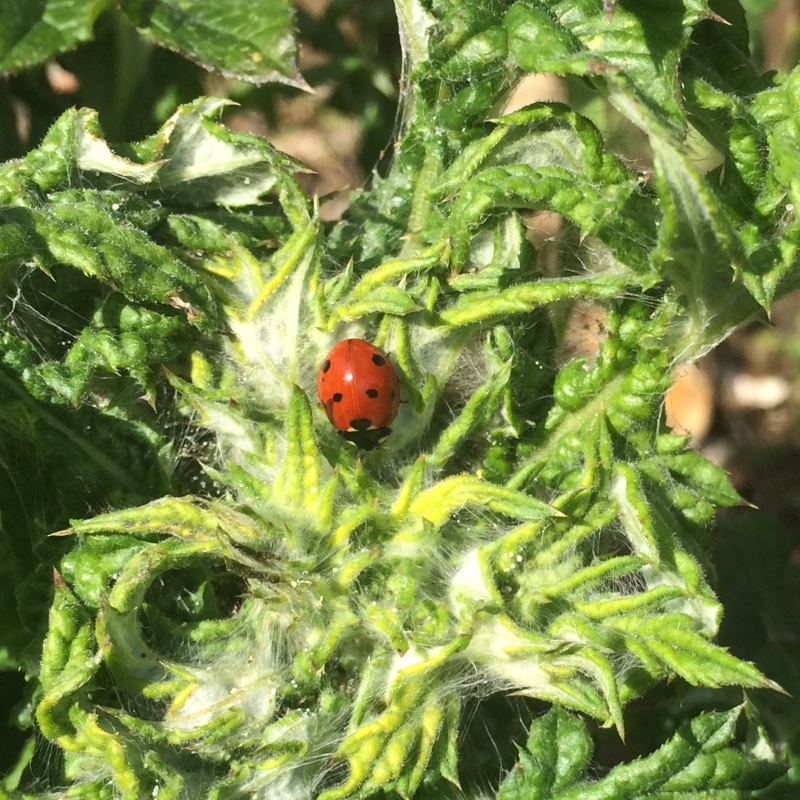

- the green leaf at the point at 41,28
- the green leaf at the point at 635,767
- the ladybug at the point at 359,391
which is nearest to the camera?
the green leaf at the point at 41,28

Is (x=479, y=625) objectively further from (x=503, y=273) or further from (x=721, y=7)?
(x=721, y=7)

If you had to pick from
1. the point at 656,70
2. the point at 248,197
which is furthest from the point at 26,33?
the point at 656,70

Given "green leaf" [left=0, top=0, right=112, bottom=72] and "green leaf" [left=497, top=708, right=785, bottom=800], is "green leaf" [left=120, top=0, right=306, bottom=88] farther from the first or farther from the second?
"green leaf" [left=497, top=708, right=785, bottom=800]

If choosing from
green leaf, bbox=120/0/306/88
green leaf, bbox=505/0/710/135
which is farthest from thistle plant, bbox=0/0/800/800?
green leaf, bbox=120/0/306/88

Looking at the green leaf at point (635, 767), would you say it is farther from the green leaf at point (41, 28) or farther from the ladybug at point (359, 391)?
the green leaf at point (41, 28)

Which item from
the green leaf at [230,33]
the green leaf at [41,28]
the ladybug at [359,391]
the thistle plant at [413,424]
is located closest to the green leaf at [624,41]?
the thistle plant at [413,424]
